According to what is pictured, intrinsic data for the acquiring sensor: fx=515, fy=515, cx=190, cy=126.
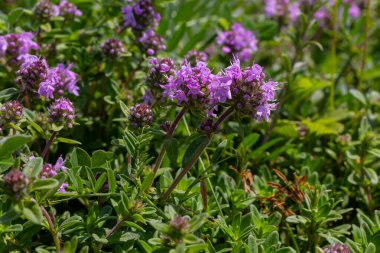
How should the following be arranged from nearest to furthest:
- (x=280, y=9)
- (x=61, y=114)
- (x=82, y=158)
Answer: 1. (x=61, y=114)
2. (x=82, y=158)
3. (x=280, y=9)

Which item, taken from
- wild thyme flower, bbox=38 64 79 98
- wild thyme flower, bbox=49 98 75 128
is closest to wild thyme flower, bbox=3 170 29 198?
wild thyme flower, bbox=49 98 75 128

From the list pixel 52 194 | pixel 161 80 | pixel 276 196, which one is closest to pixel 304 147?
pixel 276 196

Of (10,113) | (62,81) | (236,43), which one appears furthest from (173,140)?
(236,43)

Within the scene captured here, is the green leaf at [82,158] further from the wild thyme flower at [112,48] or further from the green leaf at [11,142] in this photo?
the wild thyme flower at [112,48]

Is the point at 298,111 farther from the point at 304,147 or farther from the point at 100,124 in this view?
the point at 100,124

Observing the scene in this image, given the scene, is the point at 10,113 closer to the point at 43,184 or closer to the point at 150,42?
the point at 43,184
